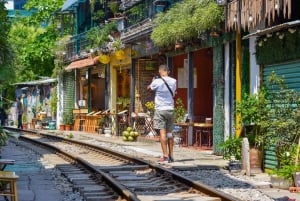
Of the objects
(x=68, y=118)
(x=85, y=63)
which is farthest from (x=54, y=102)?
(x=85, y=63)

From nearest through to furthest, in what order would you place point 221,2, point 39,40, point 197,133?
point 221,2, point 197,133, point 39,40

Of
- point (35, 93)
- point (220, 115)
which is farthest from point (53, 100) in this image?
point (220, 115)

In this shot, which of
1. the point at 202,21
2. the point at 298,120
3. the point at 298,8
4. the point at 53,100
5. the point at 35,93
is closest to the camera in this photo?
the point at 298,120

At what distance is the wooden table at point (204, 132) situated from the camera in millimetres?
19047

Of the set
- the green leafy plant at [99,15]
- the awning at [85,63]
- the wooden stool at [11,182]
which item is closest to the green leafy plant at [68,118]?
the awning at [85,63]

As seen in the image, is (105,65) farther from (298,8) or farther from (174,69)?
(298,8)

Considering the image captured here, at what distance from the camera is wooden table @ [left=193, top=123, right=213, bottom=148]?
62.5ft

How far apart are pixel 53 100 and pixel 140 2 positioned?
16935mm

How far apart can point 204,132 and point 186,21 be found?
349cm

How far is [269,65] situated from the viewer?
1373 centimetres

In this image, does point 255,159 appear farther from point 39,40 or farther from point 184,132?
point 39,40

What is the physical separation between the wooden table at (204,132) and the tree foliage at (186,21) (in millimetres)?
2475

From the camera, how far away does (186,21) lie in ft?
59.7

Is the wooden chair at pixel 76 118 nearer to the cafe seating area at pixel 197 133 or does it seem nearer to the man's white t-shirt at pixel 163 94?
the cafe seating area at pixel 197 133
